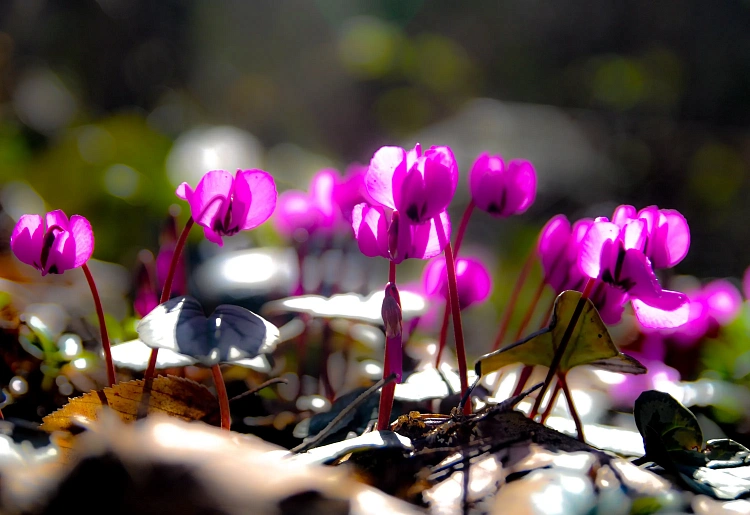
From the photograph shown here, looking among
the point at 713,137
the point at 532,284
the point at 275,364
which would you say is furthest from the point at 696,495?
the point at 713,137

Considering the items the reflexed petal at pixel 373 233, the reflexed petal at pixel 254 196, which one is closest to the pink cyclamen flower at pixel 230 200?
the reflexed petal at pixel 254 196

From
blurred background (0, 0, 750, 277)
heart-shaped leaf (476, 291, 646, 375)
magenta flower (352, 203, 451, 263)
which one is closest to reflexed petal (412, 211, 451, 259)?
magenta flower (352, 203, 451, 263)

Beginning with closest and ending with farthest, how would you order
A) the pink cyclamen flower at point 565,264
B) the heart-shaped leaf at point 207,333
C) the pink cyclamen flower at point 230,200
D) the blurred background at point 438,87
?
the heart-shaped leaf at point 207,333, the pink cyclamen flower at point 230,200, the pink cyclamen flower at point 565,264, the blurred background at point 438,87

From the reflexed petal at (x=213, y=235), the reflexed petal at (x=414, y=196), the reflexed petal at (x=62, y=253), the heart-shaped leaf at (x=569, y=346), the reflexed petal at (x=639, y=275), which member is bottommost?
the heart-shaped leaf at (x=569, y=346)

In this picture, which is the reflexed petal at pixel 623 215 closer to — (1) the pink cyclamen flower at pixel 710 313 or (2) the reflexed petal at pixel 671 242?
(2) the reflexed petal at pixel 671 242

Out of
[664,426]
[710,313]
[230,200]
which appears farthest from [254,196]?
[710,313]

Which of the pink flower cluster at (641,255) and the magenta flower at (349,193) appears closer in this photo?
the pink flower cluster at (641,255)

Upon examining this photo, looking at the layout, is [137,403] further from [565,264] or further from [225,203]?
[565,264]
